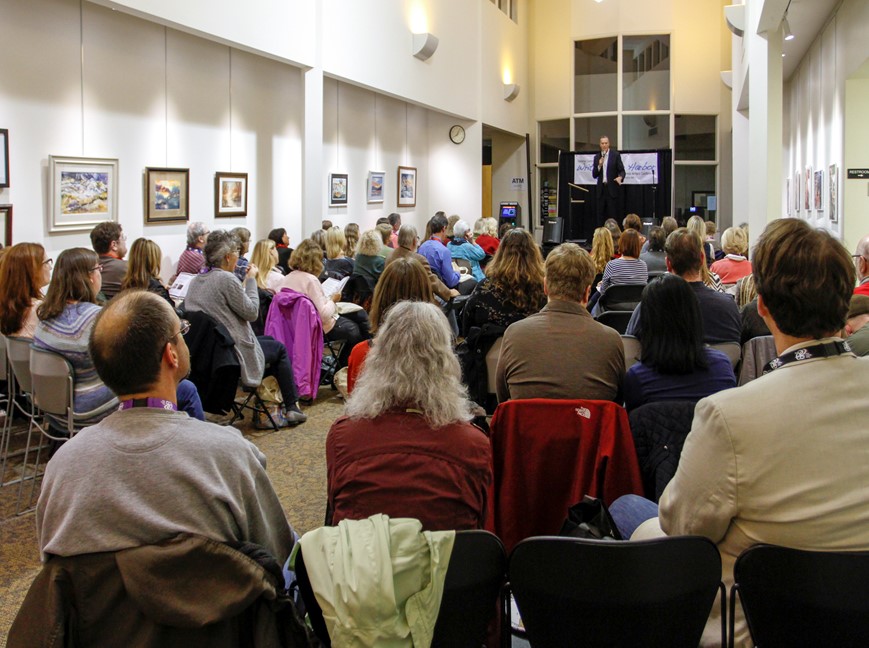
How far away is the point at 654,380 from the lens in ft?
10.5

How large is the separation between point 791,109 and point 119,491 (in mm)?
14459

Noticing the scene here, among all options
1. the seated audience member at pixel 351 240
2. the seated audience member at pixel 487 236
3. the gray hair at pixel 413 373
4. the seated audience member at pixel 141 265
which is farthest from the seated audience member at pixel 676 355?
the seated audience member at pixel 487 236

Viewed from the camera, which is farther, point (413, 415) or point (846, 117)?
point (846, 117)

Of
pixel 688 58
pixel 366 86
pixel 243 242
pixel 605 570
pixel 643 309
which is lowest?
pixel 605 570

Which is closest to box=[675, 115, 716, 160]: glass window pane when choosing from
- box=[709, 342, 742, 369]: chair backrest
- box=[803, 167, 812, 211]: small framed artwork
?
box=[803, 167, 812, 211]: small framed artwork

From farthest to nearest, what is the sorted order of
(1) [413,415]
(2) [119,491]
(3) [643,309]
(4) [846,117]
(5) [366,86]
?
(5) [366,86], (4) [846,117], (3) [643,309], (1) [413,415], (2) [119,491]

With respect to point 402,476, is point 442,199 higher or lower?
higher

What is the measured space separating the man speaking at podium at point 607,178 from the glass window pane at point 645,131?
6.40 ft

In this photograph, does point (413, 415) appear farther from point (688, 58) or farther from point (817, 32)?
point (688, 58)

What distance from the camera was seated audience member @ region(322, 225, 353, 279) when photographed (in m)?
8.08

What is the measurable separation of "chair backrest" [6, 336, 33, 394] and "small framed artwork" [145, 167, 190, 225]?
13.4ft

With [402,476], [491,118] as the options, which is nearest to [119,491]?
[402,476]

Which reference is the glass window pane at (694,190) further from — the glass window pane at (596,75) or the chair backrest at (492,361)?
the chair backrest at (492,361)

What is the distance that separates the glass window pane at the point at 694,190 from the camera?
18719 mm
